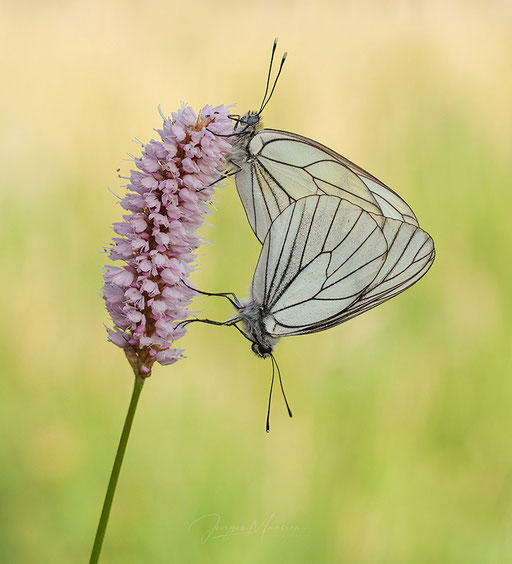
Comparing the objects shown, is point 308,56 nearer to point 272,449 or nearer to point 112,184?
point 112,184

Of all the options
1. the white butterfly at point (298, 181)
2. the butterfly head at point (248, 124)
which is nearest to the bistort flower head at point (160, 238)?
the butterfly head at point (248, 124)

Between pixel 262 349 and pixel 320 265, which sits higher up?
pixel 320 265

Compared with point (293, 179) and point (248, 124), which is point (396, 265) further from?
point (248, 124)

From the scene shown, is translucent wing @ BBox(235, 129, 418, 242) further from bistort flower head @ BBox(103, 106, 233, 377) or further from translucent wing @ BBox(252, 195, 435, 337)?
bistort flower head @ BBox(103, 106, 233, 377)

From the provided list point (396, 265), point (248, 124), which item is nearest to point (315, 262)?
point (396, 265)

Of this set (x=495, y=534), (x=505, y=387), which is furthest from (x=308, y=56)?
(x=495, y=534)

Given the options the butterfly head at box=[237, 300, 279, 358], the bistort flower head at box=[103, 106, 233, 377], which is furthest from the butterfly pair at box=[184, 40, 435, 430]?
the bistort flower head at box=[103, 106, 233, 377]

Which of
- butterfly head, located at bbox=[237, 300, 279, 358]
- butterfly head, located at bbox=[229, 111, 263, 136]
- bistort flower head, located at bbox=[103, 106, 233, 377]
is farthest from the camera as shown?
butterfly head, located at bbox=[237, 300, 279, 358]
